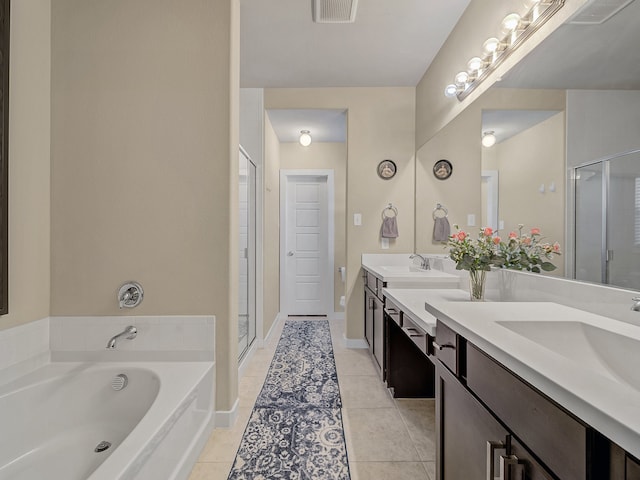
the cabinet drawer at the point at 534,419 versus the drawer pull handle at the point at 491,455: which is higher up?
the cabinet drawer at the point at 534,419

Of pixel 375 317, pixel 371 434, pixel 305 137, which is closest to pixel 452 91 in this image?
pixel 375 317

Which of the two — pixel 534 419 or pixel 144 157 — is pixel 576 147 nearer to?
pixel 534 419

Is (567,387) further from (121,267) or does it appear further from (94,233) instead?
(94,233)

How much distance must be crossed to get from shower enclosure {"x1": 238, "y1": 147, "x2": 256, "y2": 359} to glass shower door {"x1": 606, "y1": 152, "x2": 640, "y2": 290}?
2277mm

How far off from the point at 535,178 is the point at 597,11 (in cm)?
63

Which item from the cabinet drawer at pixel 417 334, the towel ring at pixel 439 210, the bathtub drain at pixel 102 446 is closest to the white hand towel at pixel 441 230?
the towel ring at pixel 439 210

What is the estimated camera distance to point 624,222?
3.38ft

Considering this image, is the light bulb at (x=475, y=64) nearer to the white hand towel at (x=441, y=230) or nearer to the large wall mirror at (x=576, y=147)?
the large wall mirror at (x=576, y=147)

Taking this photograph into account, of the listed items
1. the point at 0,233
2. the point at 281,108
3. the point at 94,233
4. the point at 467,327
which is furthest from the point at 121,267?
the point at 281,108

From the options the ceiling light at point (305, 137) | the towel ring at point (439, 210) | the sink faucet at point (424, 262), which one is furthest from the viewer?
the ceiling light at point (305, 137)

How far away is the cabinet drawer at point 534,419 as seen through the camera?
595 millimetres

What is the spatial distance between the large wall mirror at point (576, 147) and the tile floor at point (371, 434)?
1.15 meters

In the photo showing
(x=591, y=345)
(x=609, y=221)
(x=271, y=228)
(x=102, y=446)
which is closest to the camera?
(x=591, y=345)

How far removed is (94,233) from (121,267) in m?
0.24
